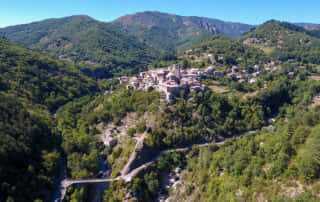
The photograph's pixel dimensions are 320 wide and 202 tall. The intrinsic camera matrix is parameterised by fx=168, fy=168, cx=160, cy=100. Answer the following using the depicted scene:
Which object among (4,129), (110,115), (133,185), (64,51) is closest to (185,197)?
(133,185)

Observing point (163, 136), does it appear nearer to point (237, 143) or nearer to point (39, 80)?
point (237, 143)

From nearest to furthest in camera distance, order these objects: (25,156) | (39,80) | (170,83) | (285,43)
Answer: (25,156) → (170,83) → (39,80) → (285,43)

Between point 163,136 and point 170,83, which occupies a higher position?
point 170,83

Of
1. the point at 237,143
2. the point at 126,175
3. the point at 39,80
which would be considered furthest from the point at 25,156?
the point at 39,80

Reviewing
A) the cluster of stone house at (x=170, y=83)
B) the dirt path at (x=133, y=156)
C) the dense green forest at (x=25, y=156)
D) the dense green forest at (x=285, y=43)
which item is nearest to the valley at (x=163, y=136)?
the dense green forest at (x=25, y=156)

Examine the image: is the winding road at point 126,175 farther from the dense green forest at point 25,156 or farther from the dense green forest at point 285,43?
the dense green forest at point 285,43

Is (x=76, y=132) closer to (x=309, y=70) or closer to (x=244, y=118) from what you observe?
(x=244, y=118)

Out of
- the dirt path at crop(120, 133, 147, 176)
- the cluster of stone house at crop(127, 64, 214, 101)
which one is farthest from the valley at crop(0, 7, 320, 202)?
the cluster of stone house at crop(127, 64, 214, 101)

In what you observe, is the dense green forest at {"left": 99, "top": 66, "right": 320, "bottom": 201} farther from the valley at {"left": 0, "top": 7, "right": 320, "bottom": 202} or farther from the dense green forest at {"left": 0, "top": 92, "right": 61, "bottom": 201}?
the dense green forest at {"left": 0, "top": 92, "right": 61, "bottom": 201}
